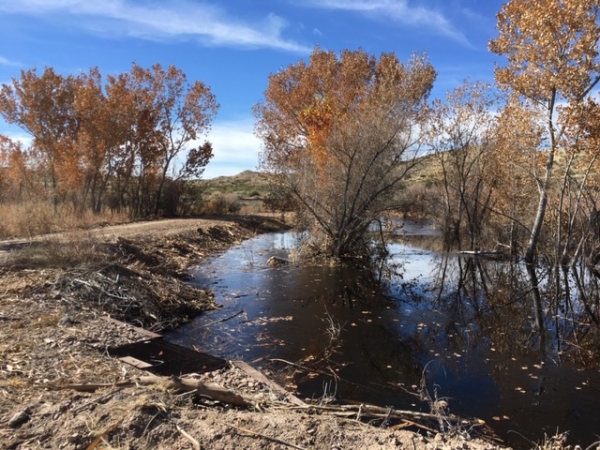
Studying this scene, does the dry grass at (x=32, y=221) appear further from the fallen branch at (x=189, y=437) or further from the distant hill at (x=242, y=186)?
the distant hill at (x=242, y=186)

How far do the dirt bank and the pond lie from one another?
1221mm

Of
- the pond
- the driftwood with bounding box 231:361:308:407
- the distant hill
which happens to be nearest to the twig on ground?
the driftwood with bounding box 231:361:308:407

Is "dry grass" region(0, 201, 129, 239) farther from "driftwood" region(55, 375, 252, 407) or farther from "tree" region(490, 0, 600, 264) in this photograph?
"tree" region(490, 0, 600, 264)

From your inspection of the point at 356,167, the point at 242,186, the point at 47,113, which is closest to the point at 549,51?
the point at 356,167

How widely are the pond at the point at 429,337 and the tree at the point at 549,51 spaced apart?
609 cm

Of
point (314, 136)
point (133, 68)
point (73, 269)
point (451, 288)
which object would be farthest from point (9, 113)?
point (451, 288)

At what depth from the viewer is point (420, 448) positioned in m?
4.36

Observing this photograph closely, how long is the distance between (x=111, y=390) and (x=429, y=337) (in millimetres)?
6460

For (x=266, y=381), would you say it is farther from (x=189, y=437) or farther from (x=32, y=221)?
(x=32, y=221)

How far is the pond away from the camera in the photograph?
6691mm

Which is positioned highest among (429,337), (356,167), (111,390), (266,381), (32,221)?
(356,167)

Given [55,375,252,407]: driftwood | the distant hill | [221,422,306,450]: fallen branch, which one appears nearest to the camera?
[221,422,306,450]: fallen branch

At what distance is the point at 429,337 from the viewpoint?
9648 mm

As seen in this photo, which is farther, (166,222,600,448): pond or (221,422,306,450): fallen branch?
(166,222,600,448): pond
